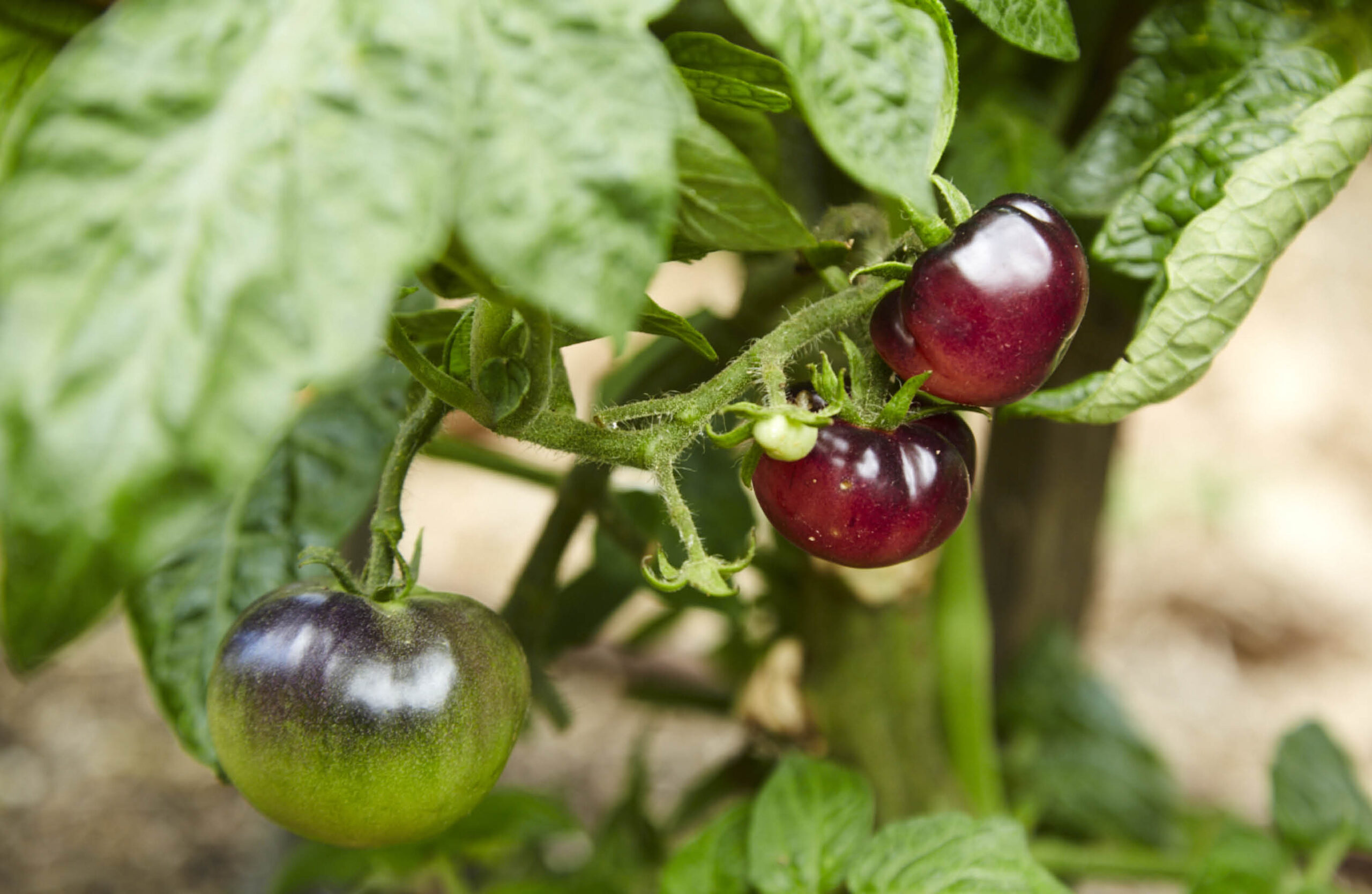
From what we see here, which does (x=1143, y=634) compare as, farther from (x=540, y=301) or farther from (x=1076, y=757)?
(x=540, y=301)

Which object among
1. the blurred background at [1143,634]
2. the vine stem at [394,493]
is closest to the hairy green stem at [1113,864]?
the blurred background at [1143,634]

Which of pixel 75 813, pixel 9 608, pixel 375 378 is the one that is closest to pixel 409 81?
pixel 9 608

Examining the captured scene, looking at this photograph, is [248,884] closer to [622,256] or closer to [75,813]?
[75,813]

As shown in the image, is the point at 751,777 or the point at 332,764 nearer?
the point at 332,764

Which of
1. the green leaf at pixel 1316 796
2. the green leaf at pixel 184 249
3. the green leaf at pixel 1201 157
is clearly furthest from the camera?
the green leaf at pixel 1316 796

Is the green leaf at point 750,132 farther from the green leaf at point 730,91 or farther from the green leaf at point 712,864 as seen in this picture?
the green leaf at point 712,864

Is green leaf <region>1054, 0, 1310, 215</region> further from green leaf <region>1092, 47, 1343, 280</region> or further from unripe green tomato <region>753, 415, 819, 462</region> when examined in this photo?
unripe green tomato <region>753, 415, 819, 462</region>
